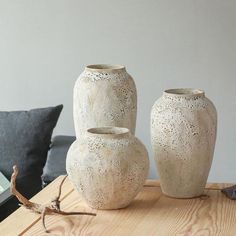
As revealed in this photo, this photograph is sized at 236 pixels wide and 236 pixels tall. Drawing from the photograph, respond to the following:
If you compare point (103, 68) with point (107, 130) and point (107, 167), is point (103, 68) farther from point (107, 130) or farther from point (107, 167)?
point (107, 167)

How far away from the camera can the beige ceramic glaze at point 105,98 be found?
1521 mm

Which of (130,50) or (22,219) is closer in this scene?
(22,219)

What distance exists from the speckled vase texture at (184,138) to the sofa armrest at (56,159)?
0.87 m

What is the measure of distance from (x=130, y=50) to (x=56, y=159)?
617mm

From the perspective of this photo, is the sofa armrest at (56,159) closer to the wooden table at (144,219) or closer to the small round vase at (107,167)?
the wooden table at (144,219)

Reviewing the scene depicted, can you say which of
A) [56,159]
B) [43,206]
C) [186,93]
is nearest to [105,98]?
[186,93]

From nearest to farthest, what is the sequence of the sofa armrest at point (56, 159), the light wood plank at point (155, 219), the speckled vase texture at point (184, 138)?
the light wood plank at point (155, 219) < the speckled vase texture at point (184, 138) < the sofa armrest at point (56, 159)

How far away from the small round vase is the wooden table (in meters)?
0.05

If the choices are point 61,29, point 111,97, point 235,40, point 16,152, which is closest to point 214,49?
point 235,40

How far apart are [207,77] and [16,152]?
2.90 ft

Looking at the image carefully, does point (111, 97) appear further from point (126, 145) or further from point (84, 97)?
point (126, 145)

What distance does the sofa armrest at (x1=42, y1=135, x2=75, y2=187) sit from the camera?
2309mm

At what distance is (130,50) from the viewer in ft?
8.77

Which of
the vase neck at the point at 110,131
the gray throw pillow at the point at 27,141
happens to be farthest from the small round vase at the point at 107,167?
the gray throw pillow at the point at 27,141
